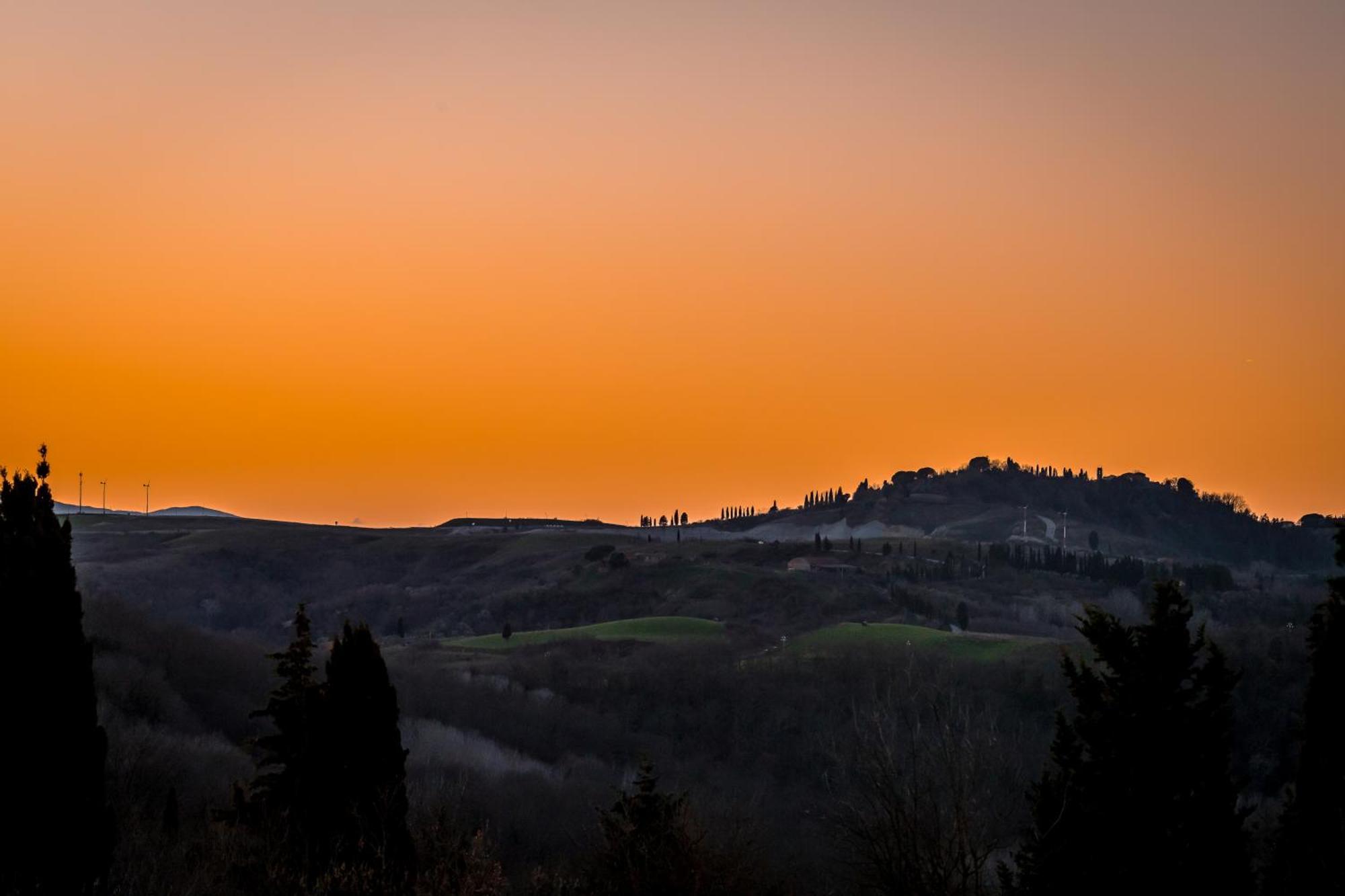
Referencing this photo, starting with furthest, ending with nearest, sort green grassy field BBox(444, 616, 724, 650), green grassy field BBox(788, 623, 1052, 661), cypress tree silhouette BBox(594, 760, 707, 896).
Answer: green grassy field BBox(444, 616, 724, 650)
green grassy field BBox(788, 623, 1052, 661)
cypress tree silhouette BBox(594, 760, 707, 896)

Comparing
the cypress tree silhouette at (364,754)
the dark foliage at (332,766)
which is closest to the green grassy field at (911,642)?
the cypress tree silhouette at (364,754)

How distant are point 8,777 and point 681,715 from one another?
105m

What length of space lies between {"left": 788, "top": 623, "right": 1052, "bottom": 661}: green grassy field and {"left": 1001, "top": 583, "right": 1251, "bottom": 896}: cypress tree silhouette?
4440 inches

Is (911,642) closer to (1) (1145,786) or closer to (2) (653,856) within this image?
(2) (653,856)

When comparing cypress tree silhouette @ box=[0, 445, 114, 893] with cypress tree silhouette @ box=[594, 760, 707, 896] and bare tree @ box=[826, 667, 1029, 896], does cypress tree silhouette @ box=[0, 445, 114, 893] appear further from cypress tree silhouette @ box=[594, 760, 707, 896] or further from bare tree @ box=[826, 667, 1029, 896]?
bare tree @ box=[826, 667, 1029, 896]

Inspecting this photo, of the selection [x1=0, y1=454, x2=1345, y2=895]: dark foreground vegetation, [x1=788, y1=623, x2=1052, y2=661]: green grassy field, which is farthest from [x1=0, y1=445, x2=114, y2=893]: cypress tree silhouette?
[x1=788, y1=623, x2=1052, y2=661]: green grassy field

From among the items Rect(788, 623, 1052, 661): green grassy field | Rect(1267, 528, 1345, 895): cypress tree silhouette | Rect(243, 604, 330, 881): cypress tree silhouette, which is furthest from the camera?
Rect(788, 623, 1052, 661): green grassy field

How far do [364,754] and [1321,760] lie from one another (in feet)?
71.8

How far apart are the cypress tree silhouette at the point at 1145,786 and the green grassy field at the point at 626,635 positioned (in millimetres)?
128659

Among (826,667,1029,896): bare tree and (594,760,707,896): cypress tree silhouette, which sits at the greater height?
(826,667,1029,896): bare tree

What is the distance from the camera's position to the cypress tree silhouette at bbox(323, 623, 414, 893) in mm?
34659

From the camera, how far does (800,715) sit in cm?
12638

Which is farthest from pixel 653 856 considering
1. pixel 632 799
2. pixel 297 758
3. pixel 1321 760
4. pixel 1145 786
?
pixel 1321 760

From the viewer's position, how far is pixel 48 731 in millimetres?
27094
